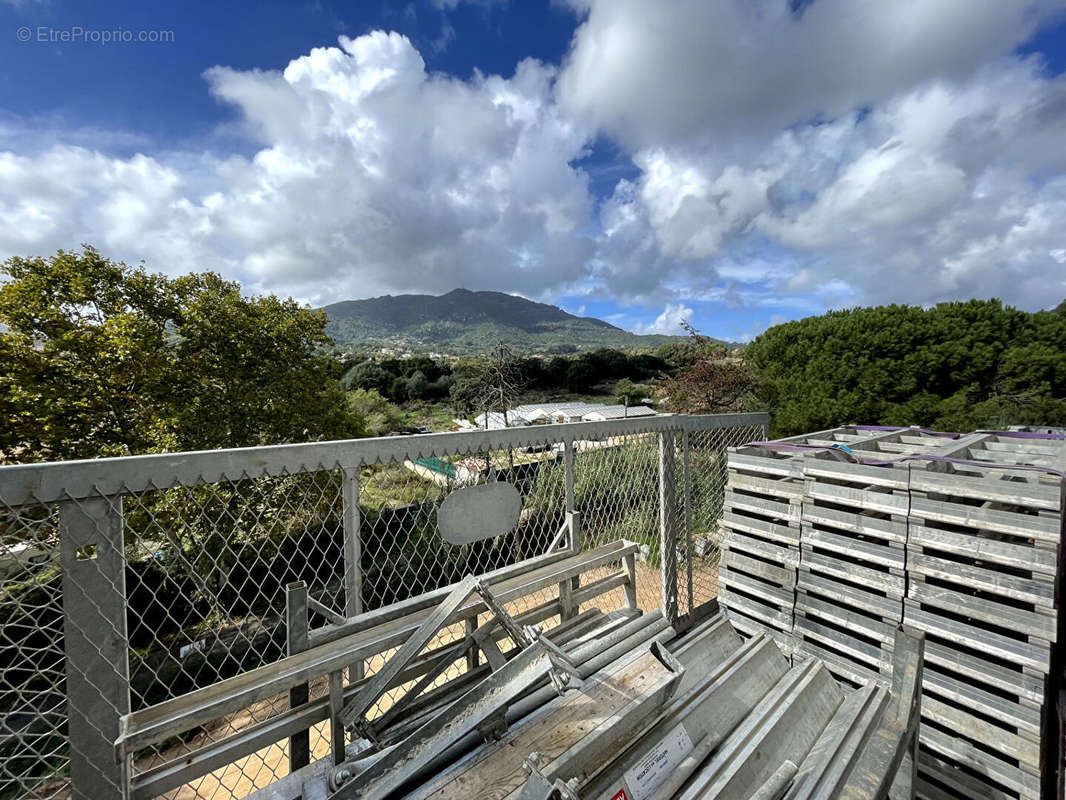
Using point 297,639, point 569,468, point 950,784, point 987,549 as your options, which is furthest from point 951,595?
point 297,639

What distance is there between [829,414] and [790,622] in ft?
28.8

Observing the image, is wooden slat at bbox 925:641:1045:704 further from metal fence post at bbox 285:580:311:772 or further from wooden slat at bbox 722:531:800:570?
metal fence post at bbox 285:580:311:772

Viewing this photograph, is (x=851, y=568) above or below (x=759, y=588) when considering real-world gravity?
above

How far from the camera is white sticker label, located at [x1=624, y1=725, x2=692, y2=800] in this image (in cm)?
148

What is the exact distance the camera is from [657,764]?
1561 millimetres

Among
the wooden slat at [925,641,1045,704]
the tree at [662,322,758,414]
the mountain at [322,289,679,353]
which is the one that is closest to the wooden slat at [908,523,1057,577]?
the wooden slat at [925,641,1045,704]

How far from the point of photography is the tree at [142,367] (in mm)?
7004

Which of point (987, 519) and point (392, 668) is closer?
point (392, 668)

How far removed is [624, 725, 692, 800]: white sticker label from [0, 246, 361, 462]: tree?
8.25m

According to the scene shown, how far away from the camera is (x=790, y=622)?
3.14 meters

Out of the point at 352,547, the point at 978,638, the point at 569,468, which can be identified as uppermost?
the point at 569,468

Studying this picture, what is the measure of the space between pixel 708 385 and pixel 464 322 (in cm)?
13792

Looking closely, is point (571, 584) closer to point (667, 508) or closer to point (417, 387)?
point (667, 508)

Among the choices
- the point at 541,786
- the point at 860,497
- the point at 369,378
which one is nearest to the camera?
the point at 541,786
